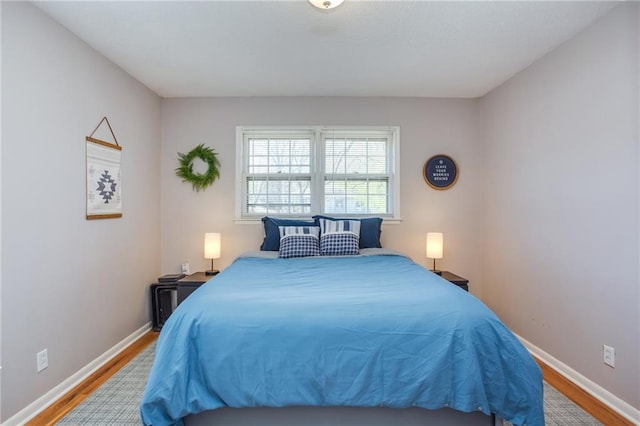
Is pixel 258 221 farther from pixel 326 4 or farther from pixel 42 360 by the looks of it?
pixel 326 4

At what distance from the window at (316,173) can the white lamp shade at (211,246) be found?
45 centimetres

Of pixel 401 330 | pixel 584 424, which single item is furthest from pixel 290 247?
pixel 584 424

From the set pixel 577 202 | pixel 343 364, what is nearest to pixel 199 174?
pixel 343 364

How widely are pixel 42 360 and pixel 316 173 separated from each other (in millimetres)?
2701

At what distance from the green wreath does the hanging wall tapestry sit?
29.8 inches

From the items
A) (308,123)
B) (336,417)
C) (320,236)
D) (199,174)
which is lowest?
(336,417)

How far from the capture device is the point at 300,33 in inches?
89.7

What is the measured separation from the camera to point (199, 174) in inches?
140

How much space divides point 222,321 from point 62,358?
146 centimetres

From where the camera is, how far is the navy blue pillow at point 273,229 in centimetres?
323

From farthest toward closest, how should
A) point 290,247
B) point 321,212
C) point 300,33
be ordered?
point 321,212 → point 290,247 → point 300,33

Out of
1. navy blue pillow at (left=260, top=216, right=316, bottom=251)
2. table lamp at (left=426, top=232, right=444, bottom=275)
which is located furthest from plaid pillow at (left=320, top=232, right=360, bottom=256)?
table lamp at (left=426, top=232, right=444, bottom=275)

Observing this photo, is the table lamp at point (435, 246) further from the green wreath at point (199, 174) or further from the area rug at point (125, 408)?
the green wreath at point (199, 174)

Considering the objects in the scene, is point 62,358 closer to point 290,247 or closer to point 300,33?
point 290,247
